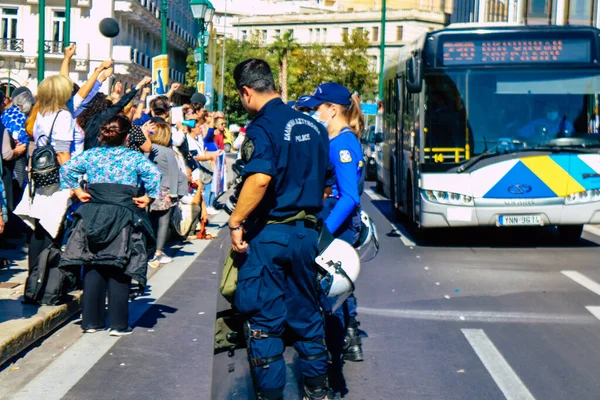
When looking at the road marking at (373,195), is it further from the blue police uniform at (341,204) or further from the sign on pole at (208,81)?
the blue police uniform at (341,204)

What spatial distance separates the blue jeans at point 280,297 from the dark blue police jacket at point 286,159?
0.12 meters

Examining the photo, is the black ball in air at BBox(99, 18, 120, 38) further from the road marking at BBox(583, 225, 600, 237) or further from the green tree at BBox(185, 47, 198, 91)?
the green tree at BBox(185, 47, 198, 91)

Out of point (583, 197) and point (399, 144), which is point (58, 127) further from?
point (399, 144)

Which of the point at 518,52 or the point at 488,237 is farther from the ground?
the point at 518,52

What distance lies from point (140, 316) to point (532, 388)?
3.87m

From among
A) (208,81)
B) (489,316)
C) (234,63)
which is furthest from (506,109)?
(234,63)

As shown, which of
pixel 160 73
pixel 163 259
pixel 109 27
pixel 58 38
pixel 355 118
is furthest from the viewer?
pixel 58 38

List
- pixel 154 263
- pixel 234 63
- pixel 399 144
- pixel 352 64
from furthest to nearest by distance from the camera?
pixel 234 63, pixel 352 64, pixel 399 144, pixel 154 263

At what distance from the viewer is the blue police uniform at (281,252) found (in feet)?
18.1

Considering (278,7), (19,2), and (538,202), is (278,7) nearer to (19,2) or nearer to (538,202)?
(19,2)

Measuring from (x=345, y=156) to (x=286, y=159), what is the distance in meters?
1.15

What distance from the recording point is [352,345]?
7.50 m

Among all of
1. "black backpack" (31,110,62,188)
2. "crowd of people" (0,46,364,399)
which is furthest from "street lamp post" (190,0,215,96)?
"black backpack" (31,110,62,188)

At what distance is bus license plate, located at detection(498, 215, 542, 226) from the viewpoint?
15.0 metres
